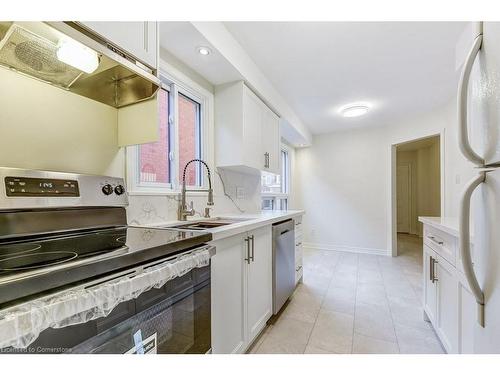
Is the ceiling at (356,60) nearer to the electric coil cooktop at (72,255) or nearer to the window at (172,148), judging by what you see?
the window at (172,148)

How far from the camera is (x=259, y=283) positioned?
169 cm

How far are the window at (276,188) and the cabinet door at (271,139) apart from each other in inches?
22.8

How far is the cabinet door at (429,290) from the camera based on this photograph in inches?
68.5

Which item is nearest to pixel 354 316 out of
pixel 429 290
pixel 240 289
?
pixel 429 290

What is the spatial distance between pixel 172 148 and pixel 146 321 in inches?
51.6

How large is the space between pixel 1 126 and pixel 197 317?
111 cm

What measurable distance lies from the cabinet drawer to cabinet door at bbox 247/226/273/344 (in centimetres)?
118

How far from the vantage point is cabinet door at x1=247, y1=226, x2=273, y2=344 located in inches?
61.4

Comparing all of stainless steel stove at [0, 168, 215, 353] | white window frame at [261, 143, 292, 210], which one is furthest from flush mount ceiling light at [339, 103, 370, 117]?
stainless steel stove at [0, 168, 215, 353]

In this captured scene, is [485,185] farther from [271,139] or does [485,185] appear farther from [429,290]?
[271,139]

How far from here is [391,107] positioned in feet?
11.1

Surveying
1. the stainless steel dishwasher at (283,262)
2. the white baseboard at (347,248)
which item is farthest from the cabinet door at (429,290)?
the white baseboard at (347,248)
